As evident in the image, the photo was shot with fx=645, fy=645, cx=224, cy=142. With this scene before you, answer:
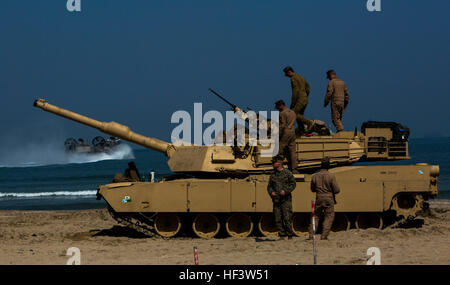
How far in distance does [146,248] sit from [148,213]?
1.98 meters

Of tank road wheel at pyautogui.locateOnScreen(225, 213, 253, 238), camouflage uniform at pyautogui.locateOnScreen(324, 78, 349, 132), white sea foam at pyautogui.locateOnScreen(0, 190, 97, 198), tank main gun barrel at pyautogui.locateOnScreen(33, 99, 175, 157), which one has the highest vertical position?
camouflage uniform at pyautogui.locateOnScreen(324, 78, 349, 132)

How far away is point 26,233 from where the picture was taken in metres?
18.6

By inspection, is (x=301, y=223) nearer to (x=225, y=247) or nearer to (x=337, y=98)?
(x=225, y=247)

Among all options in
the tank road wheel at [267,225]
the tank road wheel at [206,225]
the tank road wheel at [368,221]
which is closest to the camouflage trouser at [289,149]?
the tank road wheel at [267,225]

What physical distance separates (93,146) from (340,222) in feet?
319

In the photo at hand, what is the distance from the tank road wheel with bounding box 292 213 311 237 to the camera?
52.5 feet

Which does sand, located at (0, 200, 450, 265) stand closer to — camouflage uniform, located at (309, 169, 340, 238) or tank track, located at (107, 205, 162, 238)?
tank track, located at (107, 205, 162, 238)

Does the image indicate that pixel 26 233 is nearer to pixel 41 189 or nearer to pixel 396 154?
pixel 396 154

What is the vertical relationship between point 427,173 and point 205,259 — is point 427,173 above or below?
above

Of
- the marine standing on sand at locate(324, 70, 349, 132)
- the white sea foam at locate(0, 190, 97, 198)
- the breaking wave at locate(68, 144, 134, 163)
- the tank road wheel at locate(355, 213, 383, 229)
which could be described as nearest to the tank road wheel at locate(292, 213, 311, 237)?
the tank road wheel at locate(355, 213, 383, 229)

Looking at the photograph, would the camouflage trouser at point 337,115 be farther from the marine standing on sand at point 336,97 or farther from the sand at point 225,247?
the sand at point 225,247

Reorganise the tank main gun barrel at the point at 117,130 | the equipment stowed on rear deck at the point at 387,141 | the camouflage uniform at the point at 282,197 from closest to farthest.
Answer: the camouflage uniform at the point at 282,197 → the equipment stowed on rear deck at the point at 387,141 → the tank main gun barrel at the point at 117,130

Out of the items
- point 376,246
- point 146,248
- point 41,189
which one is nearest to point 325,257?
point 376,246

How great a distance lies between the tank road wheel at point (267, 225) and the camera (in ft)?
52.4
